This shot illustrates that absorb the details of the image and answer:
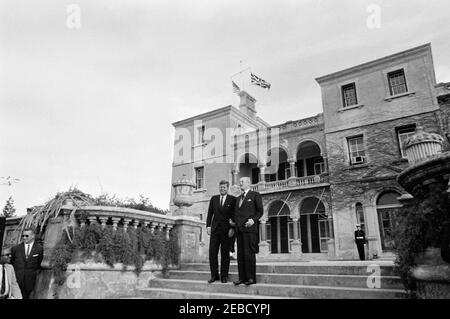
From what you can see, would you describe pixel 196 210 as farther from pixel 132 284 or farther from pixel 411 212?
pixel 411 212

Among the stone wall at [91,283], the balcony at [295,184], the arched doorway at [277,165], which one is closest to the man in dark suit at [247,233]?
the stone wall at [91,283]

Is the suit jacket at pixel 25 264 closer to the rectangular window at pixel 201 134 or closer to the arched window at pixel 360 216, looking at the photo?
the arched window at pixel 360 216

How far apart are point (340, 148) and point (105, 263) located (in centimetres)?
1486

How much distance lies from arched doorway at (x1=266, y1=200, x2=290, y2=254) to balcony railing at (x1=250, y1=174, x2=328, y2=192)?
3.41ft

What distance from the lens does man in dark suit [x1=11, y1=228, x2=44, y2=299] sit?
4941mm

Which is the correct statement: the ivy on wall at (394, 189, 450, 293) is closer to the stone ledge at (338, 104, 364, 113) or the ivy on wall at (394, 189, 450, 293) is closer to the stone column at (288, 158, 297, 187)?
the stone ledge at (338, 104, 364, 113)

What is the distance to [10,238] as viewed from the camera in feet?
21.1

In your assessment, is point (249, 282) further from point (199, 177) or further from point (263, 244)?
point (199, 177)

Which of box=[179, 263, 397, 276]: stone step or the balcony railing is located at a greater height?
the balcony railing

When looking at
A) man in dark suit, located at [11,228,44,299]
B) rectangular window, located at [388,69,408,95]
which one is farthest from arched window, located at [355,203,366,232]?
man in dark suit, located at [11,228,44,299]

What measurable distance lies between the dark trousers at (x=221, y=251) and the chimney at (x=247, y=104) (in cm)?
1984

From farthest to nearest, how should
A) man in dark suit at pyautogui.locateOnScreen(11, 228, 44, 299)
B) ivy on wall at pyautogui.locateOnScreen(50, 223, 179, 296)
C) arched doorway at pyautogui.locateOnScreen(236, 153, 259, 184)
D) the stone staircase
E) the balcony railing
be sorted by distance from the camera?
arched doorway at pyautogui.locateOnScreen(236, 153, 259, 184)
the balcony railing
ivy on wall at pyautogui.locateOnScreen(50, 223, 179, 296)
man in dark suit at pyautogui.locateOnScreen(11, 228, 44, 299)
the stone staircase

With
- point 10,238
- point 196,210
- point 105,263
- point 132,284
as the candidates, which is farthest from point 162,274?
point 196,210

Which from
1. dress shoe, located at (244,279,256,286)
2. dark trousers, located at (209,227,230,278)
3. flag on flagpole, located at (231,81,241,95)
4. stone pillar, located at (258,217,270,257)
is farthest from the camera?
flag on flagpole, located at (231,81,241,95)
